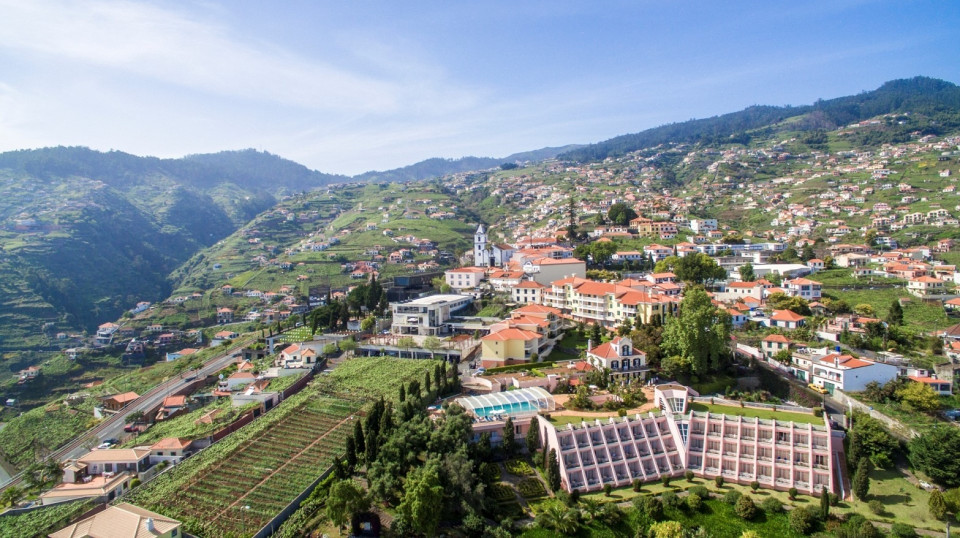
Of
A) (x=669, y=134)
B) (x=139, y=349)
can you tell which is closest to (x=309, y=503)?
(x=139, y=349)

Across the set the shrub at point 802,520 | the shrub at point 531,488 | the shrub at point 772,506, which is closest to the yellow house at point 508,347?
the shrub at point 531,488

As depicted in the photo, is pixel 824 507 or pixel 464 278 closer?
pixel 824 507

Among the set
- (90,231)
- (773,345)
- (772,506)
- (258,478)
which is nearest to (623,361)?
(773,345)

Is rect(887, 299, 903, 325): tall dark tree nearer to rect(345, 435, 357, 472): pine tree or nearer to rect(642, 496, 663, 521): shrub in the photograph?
rect(642, 496, 663, 521): shrub

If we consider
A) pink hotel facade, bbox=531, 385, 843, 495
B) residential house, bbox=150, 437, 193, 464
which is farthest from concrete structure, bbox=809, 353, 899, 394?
residential house, bbox=150, 437, 193, 464

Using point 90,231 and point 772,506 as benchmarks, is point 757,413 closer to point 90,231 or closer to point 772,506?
point 772,506

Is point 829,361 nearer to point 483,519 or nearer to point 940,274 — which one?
point 483,519
